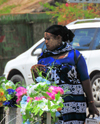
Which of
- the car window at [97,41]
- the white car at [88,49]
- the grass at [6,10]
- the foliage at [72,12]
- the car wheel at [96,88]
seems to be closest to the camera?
the car wheel at [96,88]

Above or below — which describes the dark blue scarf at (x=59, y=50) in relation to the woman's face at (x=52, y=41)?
below

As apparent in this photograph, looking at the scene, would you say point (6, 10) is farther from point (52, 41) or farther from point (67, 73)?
point (67, 73)

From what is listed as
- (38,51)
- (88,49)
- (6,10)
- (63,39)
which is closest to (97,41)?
(88,49)

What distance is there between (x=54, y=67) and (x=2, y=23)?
10771 millimetres

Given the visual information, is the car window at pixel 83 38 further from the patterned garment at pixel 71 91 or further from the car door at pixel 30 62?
the patterned garment at pixel 71 91

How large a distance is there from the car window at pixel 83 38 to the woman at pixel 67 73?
14.2 feet

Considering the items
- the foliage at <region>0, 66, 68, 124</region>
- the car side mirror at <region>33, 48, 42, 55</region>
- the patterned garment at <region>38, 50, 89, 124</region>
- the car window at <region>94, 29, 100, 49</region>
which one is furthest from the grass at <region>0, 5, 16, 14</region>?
the foliage at <region>0, 66, 68, 124</region>

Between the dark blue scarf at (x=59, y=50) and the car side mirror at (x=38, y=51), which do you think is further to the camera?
the car side mirror at (x=38, y=51)

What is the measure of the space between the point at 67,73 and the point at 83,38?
4.59 m

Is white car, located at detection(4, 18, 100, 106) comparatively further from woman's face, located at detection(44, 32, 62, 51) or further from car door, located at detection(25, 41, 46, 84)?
woman's face, located at detection(44, 32, 62, 51)

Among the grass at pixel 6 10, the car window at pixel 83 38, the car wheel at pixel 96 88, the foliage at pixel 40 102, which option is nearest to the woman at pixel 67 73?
the foliage at pixel 40 102

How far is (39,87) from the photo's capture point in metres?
2.85

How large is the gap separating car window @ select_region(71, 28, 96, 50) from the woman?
4.32 metres

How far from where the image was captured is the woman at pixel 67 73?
11.4 feet
